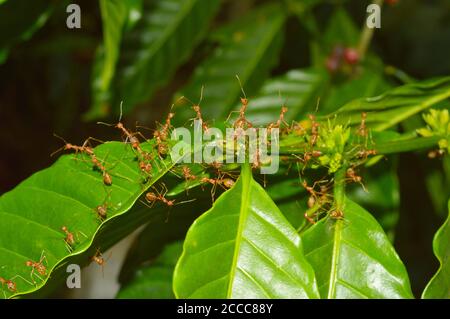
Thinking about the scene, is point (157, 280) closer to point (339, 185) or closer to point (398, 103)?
point (339, 185)

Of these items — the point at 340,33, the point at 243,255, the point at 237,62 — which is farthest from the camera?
the point at 340,33

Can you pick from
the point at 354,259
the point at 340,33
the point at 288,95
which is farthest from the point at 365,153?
the point at 340,33

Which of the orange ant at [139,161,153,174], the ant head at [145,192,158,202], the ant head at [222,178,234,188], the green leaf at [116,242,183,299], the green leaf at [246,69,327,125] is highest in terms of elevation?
the green leaf at [246,69,327,125]

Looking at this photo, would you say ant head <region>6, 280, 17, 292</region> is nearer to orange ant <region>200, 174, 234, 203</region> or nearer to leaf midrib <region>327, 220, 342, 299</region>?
orange ant <region>200, 174, 234, 203</region>

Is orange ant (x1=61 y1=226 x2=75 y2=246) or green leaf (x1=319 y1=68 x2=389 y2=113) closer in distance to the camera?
orange ant (x1=61 y1=226 x2=75 y2=246)

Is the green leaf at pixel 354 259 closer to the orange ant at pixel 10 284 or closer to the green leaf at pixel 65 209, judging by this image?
the green leaf at pixel 65 209

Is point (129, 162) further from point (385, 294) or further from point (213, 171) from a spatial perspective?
point (385, 294)

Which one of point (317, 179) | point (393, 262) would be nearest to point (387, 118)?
point (317, 179)

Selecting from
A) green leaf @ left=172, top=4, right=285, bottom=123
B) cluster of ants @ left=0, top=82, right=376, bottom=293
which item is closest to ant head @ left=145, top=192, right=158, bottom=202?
cluster of ants @ left=0, top=82, right=376, bottom=293
